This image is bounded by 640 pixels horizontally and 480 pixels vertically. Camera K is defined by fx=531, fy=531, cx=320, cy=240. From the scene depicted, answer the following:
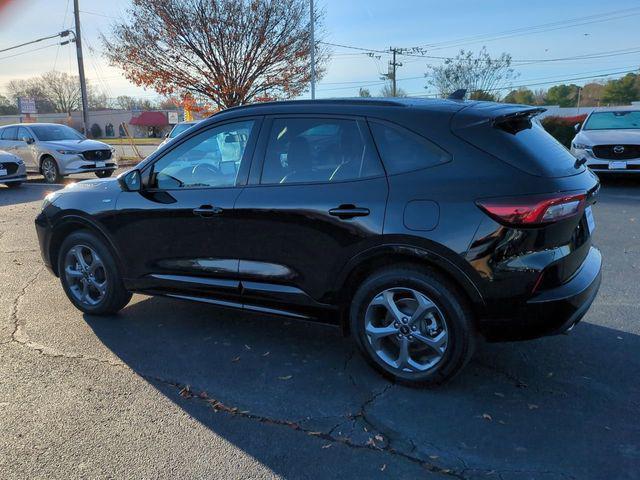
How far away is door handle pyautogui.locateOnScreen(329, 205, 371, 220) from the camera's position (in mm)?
3232

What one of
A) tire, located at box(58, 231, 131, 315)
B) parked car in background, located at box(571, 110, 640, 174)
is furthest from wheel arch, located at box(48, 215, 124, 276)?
parked car in background, located at box(571, 110, 640, 174)

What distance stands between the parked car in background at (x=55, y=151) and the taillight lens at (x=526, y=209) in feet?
47.2

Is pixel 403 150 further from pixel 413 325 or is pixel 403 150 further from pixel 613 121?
pixel 613 121

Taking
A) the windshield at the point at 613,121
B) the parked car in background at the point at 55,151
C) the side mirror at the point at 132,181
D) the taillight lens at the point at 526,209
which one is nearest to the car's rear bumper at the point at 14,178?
the parked car in background at the point at 55,151

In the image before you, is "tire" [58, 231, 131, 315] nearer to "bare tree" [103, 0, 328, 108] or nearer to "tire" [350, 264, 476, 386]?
"tire" [350, 264, 476, 386]

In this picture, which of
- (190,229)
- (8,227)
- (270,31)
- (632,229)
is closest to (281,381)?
(190,229)

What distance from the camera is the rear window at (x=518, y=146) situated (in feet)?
9.80

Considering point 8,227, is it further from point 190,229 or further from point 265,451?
point 265,451

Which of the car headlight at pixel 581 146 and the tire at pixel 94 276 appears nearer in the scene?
the tire at pixel 94 276

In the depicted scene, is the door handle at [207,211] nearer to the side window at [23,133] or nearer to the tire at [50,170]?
the tire at [50,170]

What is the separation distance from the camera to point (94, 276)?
15.0 ft

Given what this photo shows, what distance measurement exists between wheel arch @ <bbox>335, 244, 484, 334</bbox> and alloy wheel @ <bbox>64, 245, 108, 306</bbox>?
2.22 meters

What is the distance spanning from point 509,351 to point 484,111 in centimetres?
172

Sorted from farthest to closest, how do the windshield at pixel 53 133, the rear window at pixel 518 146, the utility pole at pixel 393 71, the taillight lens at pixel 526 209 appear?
the utility pole at pixel 393 71 → the windshield at pixel 53 133 → the rear window at pixel 518 146 → the taillight lens at pixel 526 209
